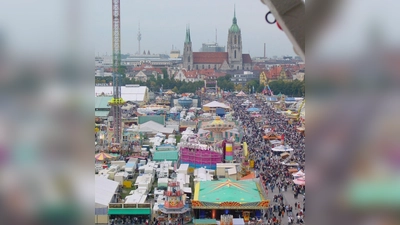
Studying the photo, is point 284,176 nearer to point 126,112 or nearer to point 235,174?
point 235,174

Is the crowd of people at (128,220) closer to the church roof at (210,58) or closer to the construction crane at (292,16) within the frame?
the construction crane at (292,16)

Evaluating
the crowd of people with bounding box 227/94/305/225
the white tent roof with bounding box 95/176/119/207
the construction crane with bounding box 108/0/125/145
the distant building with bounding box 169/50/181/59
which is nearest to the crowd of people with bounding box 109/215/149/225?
the white tent roof with bounding box 95/176/119/207

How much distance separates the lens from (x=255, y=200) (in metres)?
8.26

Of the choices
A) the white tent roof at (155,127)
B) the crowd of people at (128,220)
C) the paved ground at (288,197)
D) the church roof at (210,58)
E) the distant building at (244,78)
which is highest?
the church roof at (210,58)

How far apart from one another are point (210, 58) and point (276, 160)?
44940 mm

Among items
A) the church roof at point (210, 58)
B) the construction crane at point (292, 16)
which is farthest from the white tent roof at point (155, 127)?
the church roof at point (210, 58)

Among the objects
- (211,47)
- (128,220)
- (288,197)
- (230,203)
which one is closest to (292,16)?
(230,203)

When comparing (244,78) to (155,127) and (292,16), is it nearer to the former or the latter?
(155,127)

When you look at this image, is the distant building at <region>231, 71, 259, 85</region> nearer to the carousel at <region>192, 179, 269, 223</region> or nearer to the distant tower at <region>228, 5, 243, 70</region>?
the distant tower at <region>228, 5, 243, 70</region>

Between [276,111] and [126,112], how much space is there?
7.54m

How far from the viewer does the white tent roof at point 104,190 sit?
27.7 feet
